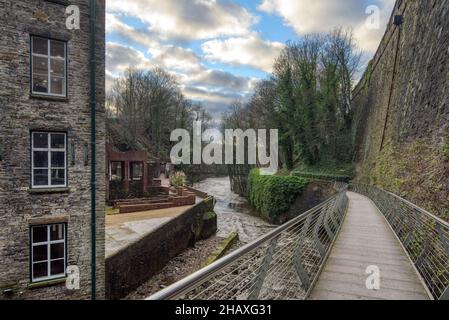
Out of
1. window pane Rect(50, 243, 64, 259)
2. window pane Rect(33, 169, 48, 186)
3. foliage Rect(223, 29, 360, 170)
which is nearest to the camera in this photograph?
window pane Rect(33, 169, 48, 186)

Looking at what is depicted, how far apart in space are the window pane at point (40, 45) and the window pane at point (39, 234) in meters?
5.66

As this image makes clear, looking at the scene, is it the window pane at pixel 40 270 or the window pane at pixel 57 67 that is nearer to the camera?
the window pane at pixel 40 270

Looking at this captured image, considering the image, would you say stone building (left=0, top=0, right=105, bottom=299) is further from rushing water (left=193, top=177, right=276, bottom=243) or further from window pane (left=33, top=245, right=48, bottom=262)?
rushing water (left=193, top=177, right=276, bottom=243)

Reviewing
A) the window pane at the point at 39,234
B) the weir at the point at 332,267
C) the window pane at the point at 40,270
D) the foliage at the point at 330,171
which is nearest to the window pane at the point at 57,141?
the window pane at the point at 39,234

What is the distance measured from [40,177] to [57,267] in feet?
9.73

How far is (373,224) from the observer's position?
9.46m

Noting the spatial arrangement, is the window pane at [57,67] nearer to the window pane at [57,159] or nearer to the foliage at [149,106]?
the window pane at [57,159]

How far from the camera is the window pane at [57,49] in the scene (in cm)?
943

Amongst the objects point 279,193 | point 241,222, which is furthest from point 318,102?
point 241,222

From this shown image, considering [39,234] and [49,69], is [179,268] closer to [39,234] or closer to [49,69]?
[39,234]

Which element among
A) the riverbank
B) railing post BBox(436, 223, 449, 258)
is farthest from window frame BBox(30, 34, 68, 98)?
railing post BBox(436, 223, 449, 258)

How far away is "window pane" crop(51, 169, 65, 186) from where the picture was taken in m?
9.33
